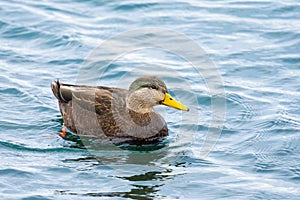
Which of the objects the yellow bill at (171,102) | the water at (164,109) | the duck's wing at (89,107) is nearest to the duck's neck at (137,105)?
the duck's wing at (89,107)

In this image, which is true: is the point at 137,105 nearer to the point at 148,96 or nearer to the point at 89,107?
the point at 148,96

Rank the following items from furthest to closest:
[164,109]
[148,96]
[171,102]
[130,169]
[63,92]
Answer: [164,109]
[63,92]
[148,96]
[171,102]
[130,169]

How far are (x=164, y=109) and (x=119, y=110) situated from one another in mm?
1499

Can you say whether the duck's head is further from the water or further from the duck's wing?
the water

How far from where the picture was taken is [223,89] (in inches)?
559

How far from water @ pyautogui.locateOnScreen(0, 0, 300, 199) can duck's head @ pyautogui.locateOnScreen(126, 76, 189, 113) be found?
0.62 m

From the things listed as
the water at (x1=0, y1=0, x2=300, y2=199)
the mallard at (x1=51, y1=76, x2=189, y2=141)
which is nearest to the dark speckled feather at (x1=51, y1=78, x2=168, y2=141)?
the mallard at (x1=51, y1=76, x2=189, y2=141)

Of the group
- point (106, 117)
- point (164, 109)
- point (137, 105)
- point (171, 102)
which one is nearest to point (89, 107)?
point (106, 117)

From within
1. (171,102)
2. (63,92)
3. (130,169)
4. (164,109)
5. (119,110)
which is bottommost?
(130,169)

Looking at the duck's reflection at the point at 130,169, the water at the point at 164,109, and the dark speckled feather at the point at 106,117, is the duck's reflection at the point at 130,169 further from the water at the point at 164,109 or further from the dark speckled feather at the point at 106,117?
the dark speckled feather at the point at 106,117

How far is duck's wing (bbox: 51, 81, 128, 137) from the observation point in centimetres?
1209

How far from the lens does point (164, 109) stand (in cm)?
1354

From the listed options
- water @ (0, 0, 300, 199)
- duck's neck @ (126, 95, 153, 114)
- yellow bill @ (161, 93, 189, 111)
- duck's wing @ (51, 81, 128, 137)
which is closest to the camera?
water @ (0, 0, 300, 199)

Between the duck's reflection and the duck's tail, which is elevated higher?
the duck's tail
